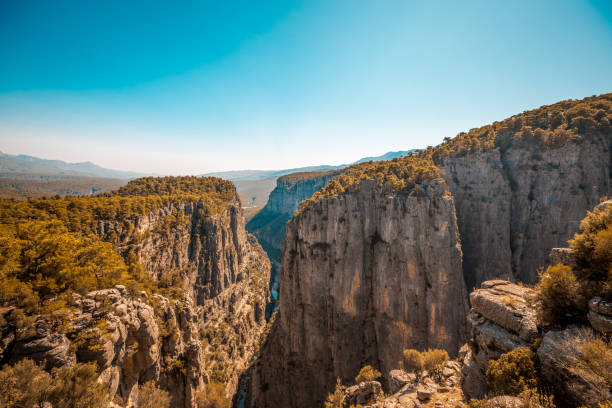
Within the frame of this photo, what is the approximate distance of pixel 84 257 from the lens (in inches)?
560

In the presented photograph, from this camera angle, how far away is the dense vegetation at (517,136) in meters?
28.6

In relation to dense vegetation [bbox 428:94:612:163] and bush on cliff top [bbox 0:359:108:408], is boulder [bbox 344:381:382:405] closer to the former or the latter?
bush on cliff top [bbox 0:359:108:408]

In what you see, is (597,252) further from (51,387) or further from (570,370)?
(51,387)

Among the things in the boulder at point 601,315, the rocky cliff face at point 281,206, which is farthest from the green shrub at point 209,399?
the rocky cliff face at point 281,206

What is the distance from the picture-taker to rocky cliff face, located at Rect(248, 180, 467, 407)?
82.4ft

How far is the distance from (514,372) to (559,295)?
3.28 meters

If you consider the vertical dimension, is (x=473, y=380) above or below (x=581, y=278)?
below

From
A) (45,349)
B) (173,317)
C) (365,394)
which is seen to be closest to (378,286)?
(365,394)

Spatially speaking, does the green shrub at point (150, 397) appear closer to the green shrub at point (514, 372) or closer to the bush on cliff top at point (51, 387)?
the bush on cliff top at point (51, 387)

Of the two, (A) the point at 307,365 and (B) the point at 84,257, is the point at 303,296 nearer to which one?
(A) the point at 307,365

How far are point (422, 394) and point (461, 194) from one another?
30.0 metres

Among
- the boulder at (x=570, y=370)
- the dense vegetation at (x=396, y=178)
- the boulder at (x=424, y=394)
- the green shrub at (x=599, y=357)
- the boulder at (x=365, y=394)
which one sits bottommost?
the boulder at (x=365, y=394)

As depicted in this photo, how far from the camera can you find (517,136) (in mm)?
31547

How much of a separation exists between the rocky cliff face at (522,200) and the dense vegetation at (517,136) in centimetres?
113
